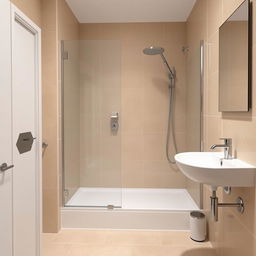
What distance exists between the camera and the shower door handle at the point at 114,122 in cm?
283

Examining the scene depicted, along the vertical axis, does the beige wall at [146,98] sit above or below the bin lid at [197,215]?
above

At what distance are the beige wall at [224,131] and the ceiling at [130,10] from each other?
0.86 feet

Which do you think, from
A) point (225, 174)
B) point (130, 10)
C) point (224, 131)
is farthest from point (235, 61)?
point (130, 10)

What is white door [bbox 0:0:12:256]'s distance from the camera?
1.32m

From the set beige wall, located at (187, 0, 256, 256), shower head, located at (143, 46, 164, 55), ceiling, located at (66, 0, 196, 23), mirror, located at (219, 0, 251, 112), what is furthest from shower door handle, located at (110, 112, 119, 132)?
mirror, located at (219, 0, 251, 112)

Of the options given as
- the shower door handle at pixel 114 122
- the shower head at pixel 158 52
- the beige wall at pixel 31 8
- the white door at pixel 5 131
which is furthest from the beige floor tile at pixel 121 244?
the beige wall at pixel 31 8

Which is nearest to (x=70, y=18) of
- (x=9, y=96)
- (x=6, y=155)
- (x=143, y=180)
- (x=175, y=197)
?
(x=9, y=96)

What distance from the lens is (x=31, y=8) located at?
2051mm

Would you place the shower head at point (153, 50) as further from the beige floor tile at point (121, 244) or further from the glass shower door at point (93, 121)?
the beige floor tile at point (121, 244)

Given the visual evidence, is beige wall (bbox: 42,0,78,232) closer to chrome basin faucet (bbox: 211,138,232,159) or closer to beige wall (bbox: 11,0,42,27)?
beige wall (bbox: 11,0,42,27)

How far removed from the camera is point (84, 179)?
281cm

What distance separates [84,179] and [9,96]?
5.37ft

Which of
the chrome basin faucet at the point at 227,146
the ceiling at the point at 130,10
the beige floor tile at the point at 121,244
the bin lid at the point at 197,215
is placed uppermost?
the ceiling at the point at 130,10

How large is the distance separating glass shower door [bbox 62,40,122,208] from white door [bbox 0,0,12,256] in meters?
1.19
